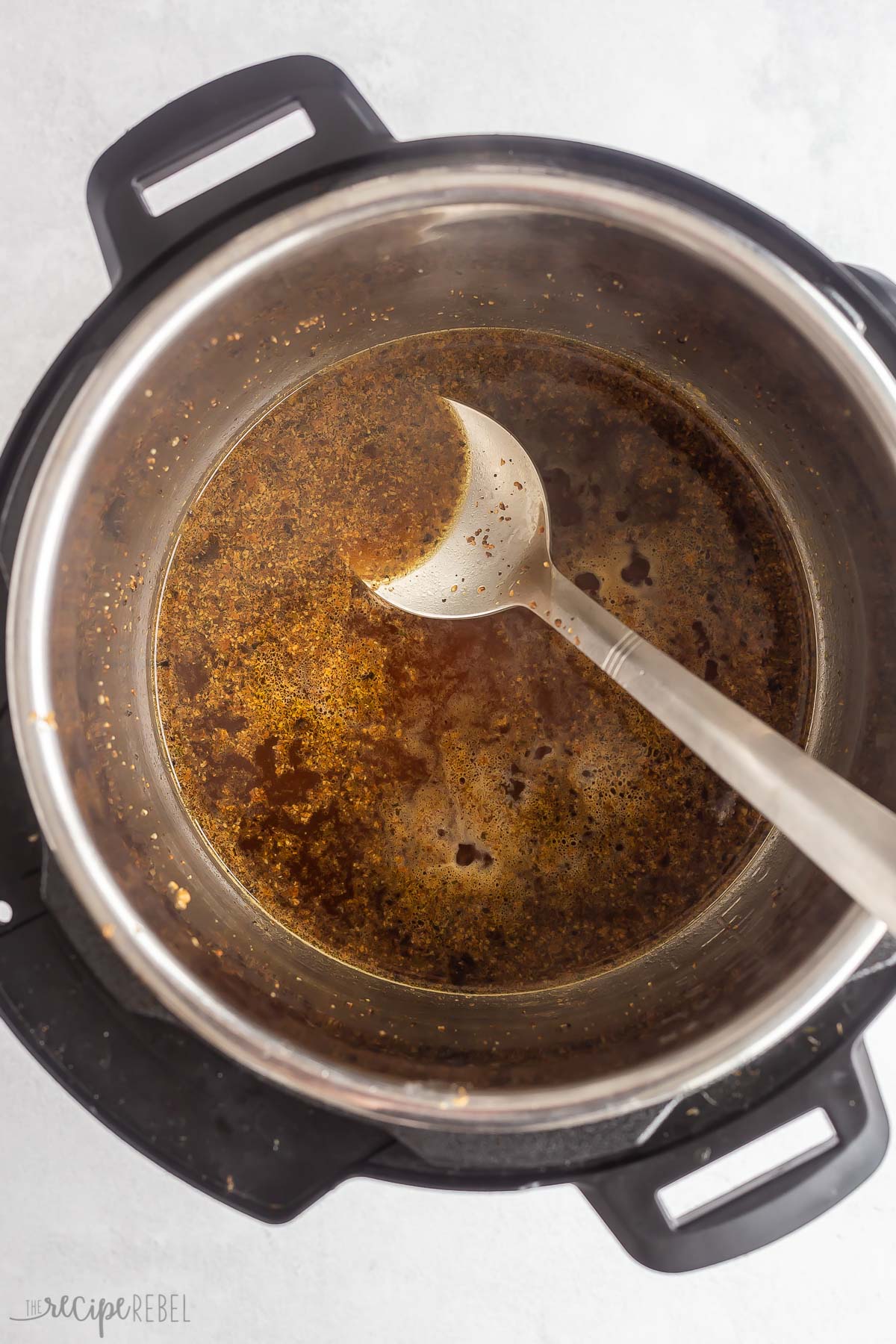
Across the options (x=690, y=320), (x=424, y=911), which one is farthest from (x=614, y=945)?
(x=690, y=320)

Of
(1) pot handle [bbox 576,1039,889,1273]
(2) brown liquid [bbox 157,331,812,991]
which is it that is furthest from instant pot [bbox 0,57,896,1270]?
(2) brown liquid [bbox 157,331,812,991]

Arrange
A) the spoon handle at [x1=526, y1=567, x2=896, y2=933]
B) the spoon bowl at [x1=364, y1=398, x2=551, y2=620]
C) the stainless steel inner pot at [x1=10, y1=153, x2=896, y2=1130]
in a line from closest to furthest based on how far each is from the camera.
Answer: the spoon handle at [x1=526, y1=567, x2=896, y2=933], the stainless steel inner pot at [x1=10, y1=153, x2=896, y2=1130], the spoon bowl at [x1=364, y1=398, x2=551, y2=620]

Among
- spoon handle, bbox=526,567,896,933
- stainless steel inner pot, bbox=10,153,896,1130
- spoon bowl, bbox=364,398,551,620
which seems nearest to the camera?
spoon handle, bbox=526,567,896,933

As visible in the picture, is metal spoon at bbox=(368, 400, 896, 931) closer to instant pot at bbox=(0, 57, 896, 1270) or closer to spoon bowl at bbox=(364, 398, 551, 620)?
spoon bowl at bbox=(364, 398, 551, 620)

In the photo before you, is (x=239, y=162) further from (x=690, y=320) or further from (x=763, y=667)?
(x=763, y=667)

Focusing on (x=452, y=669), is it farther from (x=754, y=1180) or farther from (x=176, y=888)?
(x=754, y=1180)

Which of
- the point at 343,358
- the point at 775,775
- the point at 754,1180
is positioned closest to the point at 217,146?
the point at 343,358
